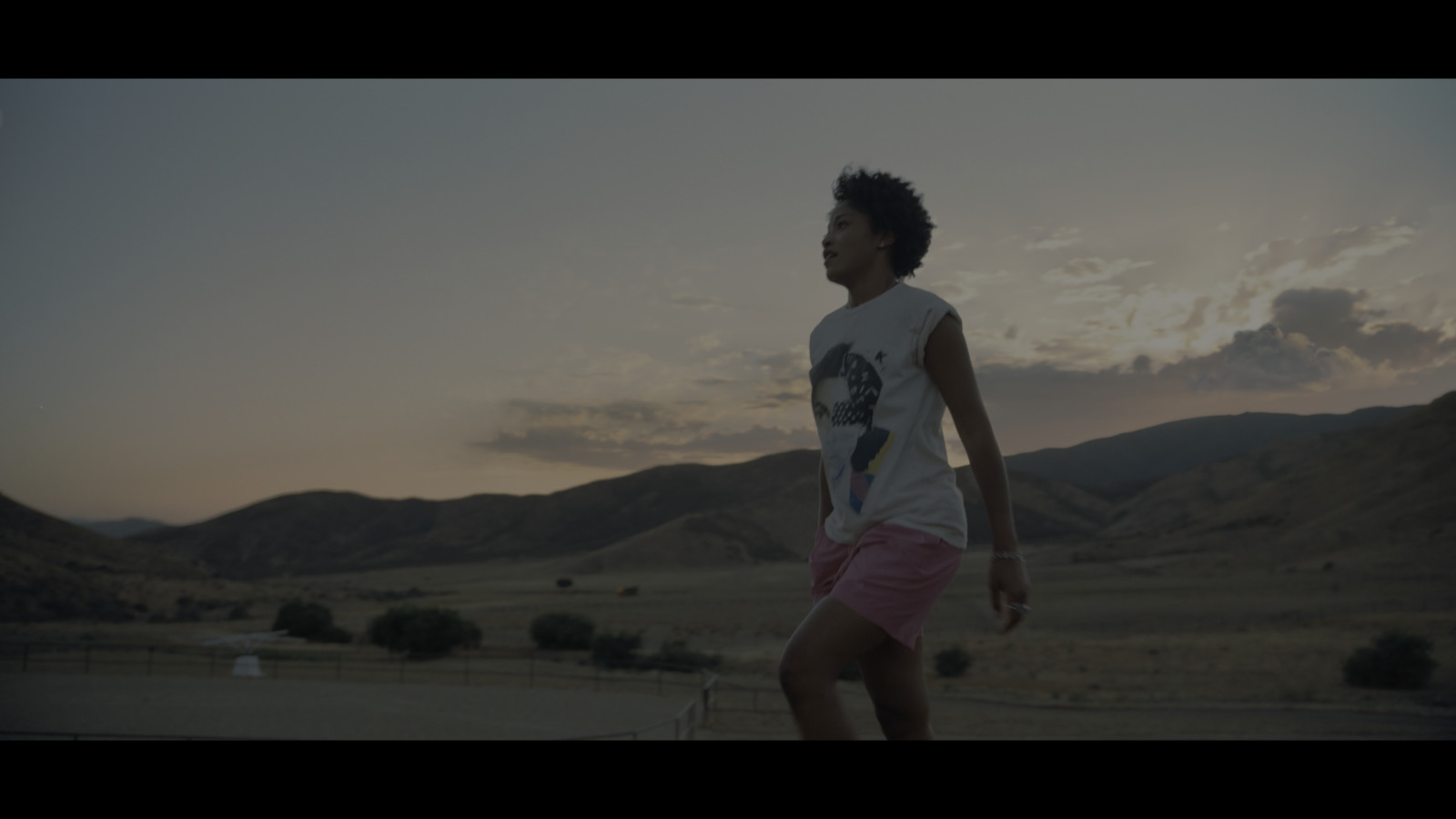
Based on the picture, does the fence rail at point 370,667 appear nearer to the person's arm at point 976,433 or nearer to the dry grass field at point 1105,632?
the dry grass field at point 1105,632

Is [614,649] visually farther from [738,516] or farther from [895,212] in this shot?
[738,516]

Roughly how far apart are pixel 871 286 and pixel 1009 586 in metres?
0.81

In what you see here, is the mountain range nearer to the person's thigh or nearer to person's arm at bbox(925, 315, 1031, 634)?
the person's thigh

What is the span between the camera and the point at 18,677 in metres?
23.9

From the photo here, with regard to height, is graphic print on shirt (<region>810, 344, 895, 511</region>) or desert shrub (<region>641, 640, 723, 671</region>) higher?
graphic print on shirt (<region>810, 344, 895, 511</region>)

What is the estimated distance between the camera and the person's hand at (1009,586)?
2.08 m

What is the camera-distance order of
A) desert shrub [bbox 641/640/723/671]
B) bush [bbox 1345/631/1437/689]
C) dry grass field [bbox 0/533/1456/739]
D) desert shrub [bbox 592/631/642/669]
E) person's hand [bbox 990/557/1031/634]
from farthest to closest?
desert shrub [bbox 592/631/642/669] < desert shrub [bbox 641/640/723/671] < bush [bbox 1345/631/1437/689] < dry grass field [bbox 0/533/1456/739] < person's hand [bbox 990/557/1031/634]

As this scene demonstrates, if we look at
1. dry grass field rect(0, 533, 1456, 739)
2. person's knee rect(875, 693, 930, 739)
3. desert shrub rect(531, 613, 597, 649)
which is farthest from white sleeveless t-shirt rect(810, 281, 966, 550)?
desert shrub rect(531, 613, 597, 649)

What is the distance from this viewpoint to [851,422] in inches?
86.3

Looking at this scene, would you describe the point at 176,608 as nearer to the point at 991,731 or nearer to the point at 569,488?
the point at 991,731

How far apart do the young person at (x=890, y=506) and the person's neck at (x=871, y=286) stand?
2.7 inches

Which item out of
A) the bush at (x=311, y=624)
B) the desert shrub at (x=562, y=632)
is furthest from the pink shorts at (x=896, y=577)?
the bush at (x=311, y=624)

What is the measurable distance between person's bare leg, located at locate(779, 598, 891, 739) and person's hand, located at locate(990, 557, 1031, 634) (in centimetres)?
30

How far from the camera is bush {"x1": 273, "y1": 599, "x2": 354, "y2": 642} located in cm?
3600
